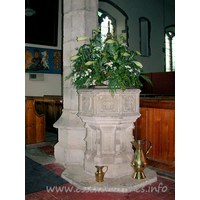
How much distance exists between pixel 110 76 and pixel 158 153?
130cm

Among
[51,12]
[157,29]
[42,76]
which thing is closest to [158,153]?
[42,76]

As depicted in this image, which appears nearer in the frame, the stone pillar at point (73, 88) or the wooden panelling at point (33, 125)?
the stone pillar at point (73, 88)

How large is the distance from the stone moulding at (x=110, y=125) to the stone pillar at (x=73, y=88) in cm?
44

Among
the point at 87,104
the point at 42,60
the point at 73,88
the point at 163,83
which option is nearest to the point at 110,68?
the point at 87,104

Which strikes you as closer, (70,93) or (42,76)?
(70,93)

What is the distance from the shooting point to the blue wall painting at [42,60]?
28.0 feet

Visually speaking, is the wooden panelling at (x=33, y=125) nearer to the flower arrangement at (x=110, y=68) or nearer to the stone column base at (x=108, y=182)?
the stone column base at (x=108, y=182)

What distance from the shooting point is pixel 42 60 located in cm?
885

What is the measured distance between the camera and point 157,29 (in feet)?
42.4

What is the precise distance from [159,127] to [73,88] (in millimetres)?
1318

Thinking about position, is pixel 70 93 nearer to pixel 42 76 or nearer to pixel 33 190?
pixel 33 190

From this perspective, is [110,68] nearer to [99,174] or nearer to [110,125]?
[110,125]

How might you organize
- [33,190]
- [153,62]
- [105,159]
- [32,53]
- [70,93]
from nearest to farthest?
[33,190]
[105,159]
[70,93]
[32,53]
[153,62]

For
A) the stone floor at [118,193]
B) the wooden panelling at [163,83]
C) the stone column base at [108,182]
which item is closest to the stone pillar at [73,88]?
the stone column base at [108,182]
